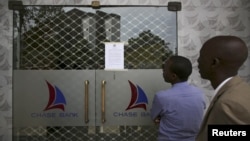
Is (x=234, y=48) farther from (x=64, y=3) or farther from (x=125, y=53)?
(x=64, y=3)

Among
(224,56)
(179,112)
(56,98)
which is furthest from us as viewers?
(56,98)

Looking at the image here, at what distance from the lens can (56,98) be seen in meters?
3.91

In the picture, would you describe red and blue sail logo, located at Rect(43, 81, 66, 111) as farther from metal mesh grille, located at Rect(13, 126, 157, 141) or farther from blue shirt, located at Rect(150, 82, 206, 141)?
blue shirt, located at Rect(150, 82, 206, 141)

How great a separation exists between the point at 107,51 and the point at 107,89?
1.38ft

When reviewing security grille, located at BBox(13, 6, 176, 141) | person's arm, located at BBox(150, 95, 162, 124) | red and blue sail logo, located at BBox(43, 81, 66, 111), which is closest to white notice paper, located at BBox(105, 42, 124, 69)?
security grille, located at BBox(13, 6, 176, 141)

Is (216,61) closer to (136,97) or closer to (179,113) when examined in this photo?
(179,113)

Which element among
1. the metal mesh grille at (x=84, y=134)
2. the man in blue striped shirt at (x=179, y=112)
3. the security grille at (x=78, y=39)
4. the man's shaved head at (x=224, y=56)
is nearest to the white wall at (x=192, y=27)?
the security grille at (x=78, y=39)

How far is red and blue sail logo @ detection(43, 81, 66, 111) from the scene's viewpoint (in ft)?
12.8

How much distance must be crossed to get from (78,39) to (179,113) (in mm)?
1702

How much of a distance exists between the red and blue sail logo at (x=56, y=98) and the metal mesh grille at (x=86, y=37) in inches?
8.9

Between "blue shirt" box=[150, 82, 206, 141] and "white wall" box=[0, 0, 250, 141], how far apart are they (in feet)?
4.08

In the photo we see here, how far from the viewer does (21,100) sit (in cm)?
391

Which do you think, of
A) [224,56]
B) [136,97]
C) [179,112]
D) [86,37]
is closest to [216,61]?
[224,56]

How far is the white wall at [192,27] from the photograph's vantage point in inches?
153
